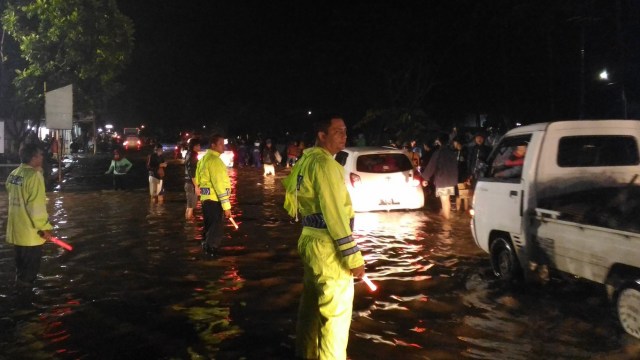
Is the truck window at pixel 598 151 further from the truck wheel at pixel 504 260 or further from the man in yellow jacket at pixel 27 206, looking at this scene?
the man in yellow jacket at pixel 27 206

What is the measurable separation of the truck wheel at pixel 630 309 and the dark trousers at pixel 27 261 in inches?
255

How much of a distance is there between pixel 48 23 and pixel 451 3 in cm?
2063

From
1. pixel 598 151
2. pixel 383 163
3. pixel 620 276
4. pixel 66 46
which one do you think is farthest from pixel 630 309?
pixel 66 46

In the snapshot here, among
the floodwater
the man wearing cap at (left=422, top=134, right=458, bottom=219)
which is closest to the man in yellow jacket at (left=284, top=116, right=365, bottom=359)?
the floodwater

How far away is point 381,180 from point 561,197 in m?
6.54

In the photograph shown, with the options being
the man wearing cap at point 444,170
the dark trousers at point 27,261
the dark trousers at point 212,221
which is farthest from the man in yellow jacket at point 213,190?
the man wearing cap at point 444,170

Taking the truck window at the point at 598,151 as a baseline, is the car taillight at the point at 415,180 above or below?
below

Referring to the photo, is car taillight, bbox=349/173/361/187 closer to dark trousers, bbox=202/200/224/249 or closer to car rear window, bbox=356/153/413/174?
car rear window, bbox=356/153/413/174

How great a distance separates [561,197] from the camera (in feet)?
25.3

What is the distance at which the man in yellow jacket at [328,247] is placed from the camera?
458 cm

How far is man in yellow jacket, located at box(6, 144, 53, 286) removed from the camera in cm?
786

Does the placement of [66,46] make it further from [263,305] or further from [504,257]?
[504,257]

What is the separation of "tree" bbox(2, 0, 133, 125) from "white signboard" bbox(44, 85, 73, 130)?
11311mm

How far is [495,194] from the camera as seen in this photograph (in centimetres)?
839
